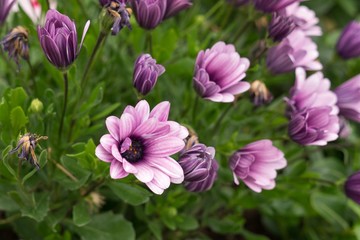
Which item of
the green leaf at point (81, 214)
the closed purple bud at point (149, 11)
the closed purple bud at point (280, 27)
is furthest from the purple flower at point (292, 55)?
the green leaf at point (81, 214)

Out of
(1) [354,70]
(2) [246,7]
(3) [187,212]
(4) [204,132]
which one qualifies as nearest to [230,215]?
(3) [187,212]

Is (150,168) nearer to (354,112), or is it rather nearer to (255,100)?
(255,100)

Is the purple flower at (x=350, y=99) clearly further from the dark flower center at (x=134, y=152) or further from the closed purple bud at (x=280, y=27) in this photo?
the dark flower center at (x=134, y=152)

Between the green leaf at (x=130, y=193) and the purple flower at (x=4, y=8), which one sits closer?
the green leaf at (x=130, y=193)

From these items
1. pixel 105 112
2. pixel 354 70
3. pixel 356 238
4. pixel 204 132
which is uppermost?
pixel 105 112

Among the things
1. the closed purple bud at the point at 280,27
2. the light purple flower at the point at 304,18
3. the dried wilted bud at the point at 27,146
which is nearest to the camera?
the dried wilted bud at the point at 27,146

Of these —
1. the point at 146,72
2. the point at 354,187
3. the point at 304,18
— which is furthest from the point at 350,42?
the point at 146,72

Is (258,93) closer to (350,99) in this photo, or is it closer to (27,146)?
(350,99)
